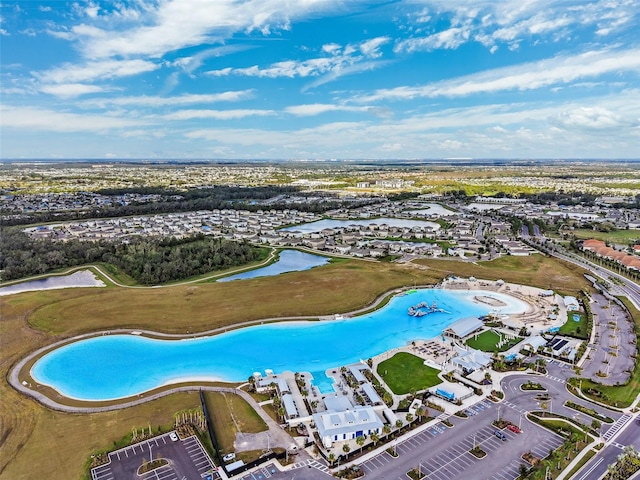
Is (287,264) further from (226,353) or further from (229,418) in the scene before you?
(229,418)

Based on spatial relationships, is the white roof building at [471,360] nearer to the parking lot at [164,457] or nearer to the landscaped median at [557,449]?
the landscaped median at [557,449]

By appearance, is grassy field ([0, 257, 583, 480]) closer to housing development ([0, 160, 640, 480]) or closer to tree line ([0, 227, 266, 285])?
housing development ([0, 160, 640, 480])

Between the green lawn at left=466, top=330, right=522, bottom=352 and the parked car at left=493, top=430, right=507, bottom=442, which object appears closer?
the parked car at left=493, top=430, right=507, bottom=442

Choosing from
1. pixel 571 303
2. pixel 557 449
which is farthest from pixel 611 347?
pixel 557 449

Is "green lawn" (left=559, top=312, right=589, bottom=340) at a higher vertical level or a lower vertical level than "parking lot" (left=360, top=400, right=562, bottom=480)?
higher

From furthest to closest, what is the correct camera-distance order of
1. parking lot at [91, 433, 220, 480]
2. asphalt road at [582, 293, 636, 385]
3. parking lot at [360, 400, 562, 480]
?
asphalt road at [582, 293, 636, 385] → parking lot at [360, 400, 562, 480] → parking lot at [91, 433, 220, 480]

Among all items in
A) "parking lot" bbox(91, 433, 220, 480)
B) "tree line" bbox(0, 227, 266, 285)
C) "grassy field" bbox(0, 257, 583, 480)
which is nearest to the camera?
"parking lot" bbox(91, 433, 220, 480)

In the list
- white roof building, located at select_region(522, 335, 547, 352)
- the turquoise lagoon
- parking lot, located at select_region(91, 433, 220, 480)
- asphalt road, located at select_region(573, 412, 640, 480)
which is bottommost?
the turquoise lagoon

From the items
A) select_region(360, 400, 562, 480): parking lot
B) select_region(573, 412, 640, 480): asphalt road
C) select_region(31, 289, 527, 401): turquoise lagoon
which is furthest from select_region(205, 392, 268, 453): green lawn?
select_region(573, 412, 640, 480): asphalt road

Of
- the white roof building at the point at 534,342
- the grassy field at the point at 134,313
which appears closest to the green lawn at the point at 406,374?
the white roof building at the point at 534,342
